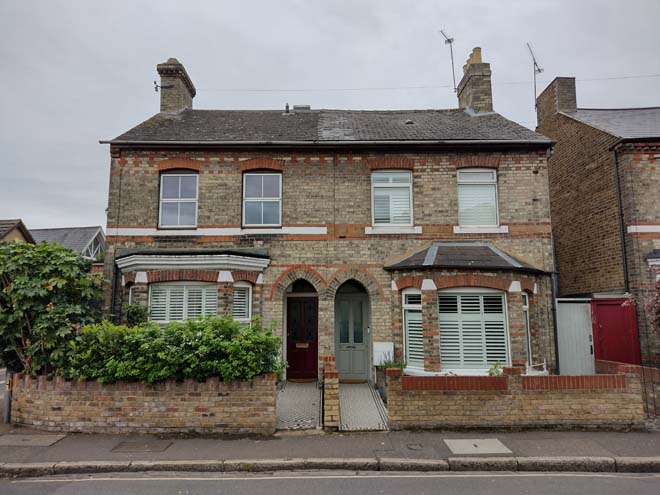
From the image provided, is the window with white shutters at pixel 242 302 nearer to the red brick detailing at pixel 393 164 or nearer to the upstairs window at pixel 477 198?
the red brick detailing at pixel 393 164

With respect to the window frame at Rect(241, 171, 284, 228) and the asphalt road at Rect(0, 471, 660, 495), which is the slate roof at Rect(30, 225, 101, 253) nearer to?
A: the window frame at Rect(241, 171, 284, 228)

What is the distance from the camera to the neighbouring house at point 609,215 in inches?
466

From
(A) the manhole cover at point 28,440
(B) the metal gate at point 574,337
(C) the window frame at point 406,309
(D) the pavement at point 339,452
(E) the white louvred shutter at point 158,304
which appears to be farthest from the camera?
(B) the metal gate at point 574,337

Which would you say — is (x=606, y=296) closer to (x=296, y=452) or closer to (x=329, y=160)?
(x=329, y=160)

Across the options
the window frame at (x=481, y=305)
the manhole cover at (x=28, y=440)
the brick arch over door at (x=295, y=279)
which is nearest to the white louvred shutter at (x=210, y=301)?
the brick arch over door at (x=295, y=279)

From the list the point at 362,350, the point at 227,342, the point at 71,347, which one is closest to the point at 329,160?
the point at 362,350

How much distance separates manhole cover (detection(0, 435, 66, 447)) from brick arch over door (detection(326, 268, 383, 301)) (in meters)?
6.63

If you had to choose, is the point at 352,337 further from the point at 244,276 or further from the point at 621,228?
the point at 621,228

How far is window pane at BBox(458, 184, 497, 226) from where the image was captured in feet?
39.7

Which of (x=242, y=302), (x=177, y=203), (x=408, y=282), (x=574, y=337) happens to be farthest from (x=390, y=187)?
(x=574, y=337)

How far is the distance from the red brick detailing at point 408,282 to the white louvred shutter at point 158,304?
613 centimetres

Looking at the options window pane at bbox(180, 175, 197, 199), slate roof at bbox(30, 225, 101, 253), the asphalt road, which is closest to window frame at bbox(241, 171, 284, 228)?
window pane at bbox(180, 175, 197, 199)

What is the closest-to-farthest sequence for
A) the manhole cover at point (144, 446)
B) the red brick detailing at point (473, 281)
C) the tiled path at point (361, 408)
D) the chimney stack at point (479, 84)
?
the manhole cover at point (144, 446) → the tiled path at point (361, 408) → the red brick detailing at point (473, 281) → the chimney stack at point (479, 84)

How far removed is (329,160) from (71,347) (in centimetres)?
773
